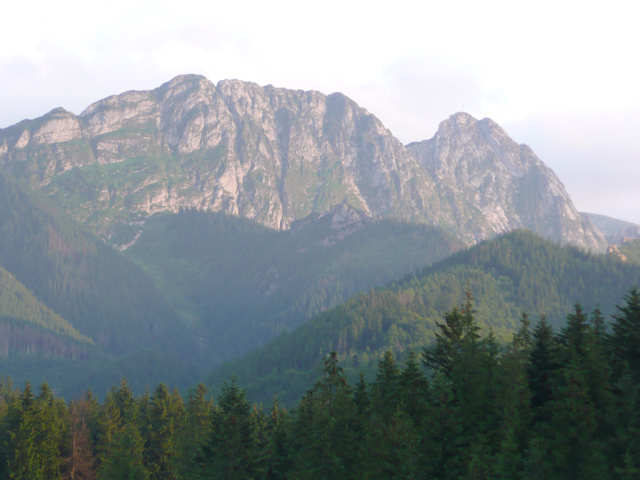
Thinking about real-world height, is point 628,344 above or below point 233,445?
above

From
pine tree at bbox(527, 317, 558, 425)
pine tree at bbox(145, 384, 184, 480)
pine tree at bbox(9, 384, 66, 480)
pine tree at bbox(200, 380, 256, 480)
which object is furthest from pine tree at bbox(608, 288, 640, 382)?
pine tree at bbox(9, 384, 66, 480)

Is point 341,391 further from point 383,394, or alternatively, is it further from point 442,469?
point 442,469

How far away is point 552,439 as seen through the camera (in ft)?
162

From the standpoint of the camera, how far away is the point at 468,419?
55.8m

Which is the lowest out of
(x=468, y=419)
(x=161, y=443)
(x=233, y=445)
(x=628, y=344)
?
(x=161, y=443)

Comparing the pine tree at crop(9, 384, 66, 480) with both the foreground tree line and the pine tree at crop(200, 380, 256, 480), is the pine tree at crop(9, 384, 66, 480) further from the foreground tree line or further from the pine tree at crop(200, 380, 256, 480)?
the pine tree at crop(200, 380, 256, 480)

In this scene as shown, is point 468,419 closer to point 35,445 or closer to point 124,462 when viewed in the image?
point 124,462

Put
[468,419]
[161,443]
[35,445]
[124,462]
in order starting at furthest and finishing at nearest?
[161,443] < [35,445] < [124,462] < [468,419]

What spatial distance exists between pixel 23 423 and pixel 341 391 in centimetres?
5393

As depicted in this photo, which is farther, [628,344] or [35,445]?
[35,445]

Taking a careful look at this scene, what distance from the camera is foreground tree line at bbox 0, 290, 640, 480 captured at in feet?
154

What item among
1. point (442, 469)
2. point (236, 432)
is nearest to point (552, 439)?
point (442, 469)

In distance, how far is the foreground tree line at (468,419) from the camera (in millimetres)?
46969

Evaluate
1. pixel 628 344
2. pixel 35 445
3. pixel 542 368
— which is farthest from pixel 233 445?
pixel 628 344
